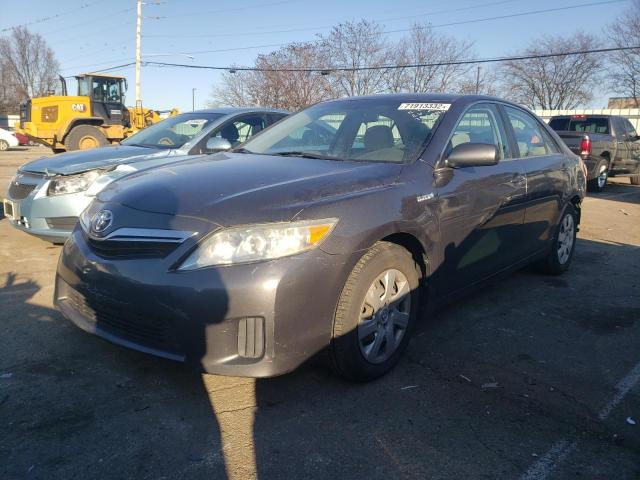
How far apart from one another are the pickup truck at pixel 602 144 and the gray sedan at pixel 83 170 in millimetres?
9158

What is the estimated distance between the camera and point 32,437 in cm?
239

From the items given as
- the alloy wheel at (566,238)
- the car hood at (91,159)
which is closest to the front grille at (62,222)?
the car hood at (91,159)

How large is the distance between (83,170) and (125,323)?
3058mm

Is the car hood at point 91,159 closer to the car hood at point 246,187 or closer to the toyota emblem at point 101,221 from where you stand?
the car hood at point 246,187

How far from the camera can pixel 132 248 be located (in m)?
2.61

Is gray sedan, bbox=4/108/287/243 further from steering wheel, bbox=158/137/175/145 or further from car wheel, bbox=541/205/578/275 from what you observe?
car wheel, bbox=541/205/578/275

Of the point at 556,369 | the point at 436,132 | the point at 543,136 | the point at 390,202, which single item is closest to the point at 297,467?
the point at 390,202

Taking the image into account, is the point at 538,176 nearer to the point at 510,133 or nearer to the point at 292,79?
the point at 510,133

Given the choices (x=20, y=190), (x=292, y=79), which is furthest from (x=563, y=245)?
(x=292, y=79)

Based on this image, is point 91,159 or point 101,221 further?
point 91,159

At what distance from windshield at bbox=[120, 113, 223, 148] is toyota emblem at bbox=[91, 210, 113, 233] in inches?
127

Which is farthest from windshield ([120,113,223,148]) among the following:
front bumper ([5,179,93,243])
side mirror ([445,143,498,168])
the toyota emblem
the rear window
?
the rear window

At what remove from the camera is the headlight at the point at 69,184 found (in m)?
5.08

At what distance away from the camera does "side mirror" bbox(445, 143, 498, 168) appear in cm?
330
